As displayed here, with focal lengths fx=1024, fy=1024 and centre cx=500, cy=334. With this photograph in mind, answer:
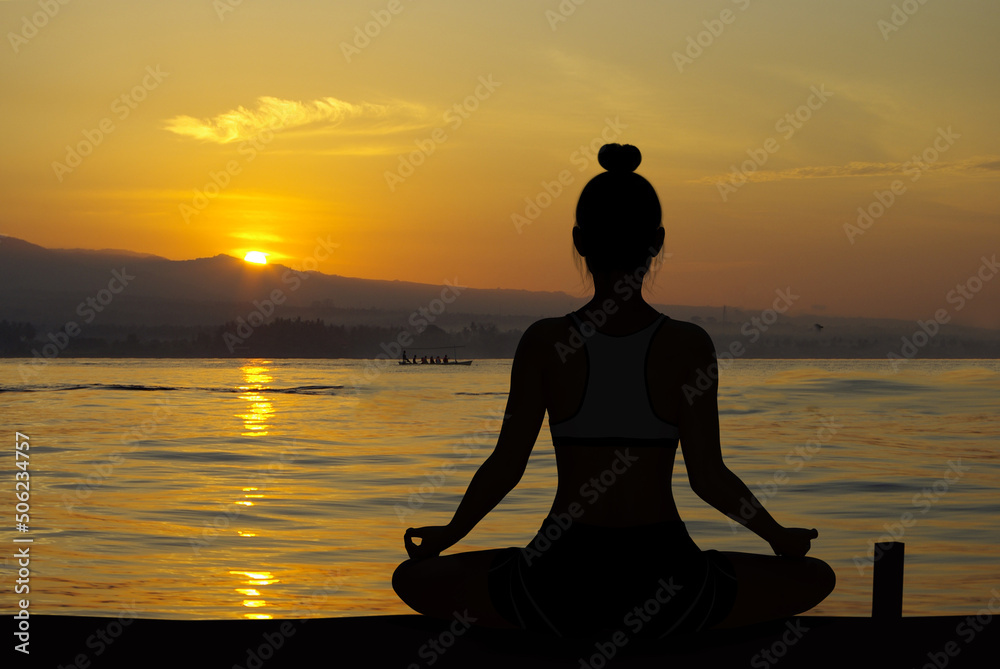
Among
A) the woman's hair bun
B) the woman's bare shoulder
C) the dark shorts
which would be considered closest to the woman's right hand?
the dark shorts

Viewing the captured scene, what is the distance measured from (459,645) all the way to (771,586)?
116 centimetres

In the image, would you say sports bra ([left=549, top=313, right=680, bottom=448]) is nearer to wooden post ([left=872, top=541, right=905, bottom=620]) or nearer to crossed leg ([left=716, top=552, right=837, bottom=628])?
crossed leg ([left=716, top=552, right=837, bottom=628])

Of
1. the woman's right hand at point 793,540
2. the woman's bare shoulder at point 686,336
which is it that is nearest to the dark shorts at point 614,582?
the woman's right hand at point 793,540

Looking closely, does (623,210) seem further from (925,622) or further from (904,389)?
(904,389)

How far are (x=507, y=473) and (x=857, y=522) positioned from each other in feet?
62.5

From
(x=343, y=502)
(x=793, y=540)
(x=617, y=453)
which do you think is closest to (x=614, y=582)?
(x=617, y=453)

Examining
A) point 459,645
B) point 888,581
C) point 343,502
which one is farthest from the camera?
point 343,502

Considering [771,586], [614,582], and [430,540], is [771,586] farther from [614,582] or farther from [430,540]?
[430,540]

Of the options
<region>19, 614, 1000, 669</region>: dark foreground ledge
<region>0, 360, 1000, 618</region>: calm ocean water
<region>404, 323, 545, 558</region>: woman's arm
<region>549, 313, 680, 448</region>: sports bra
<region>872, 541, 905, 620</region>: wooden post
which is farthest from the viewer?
<region>0, 360, 1000, 618</region>: calm ocean water

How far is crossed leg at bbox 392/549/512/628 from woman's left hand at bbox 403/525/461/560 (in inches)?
1.2

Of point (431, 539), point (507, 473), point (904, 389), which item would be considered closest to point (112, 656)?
point (431, 539)

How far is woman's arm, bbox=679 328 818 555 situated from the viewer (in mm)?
3191

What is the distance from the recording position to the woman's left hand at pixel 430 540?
343cm

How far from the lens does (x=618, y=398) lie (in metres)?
3.16
